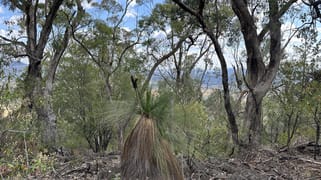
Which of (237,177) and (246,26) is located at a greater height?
(246,26)

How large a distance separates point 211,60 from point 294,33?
9.94 meters

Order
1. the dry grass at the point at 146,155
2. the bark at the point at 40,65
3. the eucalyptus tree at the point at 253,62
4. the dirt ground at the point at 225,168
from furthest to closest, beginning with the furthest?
the bark at the point at 40,65 < the eucalyptus tree at the point at 253,62 < the dirt ground at the point at 225,168 < the dry grass at the point at 146,155

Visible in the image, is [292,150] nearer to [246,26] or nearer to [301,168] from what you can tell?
[301,168]

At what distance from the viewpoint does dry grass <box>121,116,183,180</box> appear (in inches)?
99.9

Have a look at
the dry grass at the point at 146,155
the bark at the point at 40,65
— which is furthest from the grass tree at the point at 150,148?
the bark at the point at 40,65

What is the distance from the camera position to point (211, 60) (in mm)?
16969

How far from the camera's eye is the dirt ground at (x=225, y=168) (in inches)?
176

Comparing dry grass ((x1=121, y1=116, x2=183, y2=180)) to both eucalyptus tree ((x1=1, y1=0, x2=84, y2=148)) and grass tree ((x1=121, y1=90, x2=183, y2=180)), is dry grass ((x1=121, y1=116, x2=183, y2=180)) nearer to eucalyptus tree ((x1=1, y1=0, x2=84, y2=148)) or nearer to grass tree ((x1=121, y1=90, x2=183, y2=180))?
grass tree ((x1=121, y1=90, x2=183, y2=180))

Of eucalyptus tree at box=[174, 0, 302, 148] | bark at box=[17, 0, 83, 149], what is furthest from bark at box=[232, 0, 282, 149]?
bark at box=[17, 0, 83, 149]

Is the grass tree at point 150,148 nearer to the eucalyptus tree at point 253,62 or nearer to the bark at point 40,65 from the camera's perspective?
the eucalyptus tree at point 253,62

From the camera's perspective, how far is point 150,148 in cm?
255

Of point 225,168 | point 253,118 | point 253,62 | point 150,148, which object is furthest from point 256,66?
point 150,148

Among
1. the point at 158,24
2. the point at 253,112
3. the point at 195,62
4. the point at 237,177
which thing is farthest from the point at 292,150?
the point at 195,62

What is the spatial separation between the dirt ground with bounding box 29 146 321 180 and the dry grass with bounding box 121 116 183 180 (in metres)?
1.56
